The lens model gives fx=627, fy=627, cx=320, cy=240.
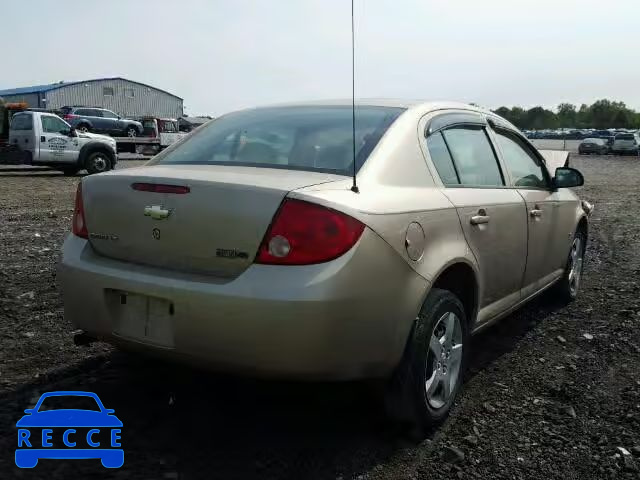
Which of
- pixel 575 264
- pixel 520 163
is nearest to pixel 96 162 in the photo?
pixel 575 264

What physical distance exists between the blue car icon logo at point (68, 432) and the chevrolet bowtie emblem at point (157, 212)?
3.23 feet

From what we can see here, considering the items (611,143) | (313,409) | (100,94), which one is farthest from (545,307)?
(100,94)

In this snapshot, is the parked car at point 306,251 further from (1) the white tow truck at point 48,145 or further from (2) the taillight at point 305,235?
(1) the white tow truck at point 48,145

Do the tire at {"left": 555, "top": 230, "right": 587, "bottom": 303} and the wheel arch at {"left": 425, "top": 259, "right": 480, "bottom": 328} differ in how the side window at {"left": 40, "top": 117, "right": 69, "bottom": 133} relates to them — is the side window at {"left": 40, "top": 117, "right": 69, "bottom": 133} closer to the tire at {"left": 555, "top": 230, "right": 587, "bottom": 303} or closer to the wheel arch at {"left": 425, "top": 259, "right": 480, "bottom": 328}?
the tire at {"left": 555, "top": 230, "right": 587, "bottom": 303}

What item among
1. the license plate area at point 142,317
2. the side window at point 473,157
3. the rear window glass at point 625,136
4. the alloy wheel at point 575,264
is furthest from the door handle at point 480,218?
the rear window glass at point 625,136

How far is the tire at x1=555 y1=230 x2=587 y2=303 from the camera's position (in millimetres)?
5130

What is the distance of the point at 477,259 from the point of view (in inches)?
128

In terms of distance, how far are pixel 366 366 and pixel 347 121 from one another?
52.6 inches

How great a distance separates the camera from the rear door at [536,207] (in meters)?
4.06

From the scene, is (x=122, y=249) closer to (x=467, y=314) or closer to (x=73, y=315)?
(x=73, y=315)

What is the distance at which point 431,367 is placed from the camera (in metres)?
2.97

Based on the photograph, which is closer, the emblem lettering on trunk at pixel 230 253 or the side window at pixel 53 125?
the emblem lettering on trunk at pixel 230 253

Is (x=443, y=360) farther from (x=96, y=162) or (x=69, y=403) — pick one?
(x=96, y=162)

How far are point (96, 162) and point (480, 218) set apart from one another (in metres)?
16.0
